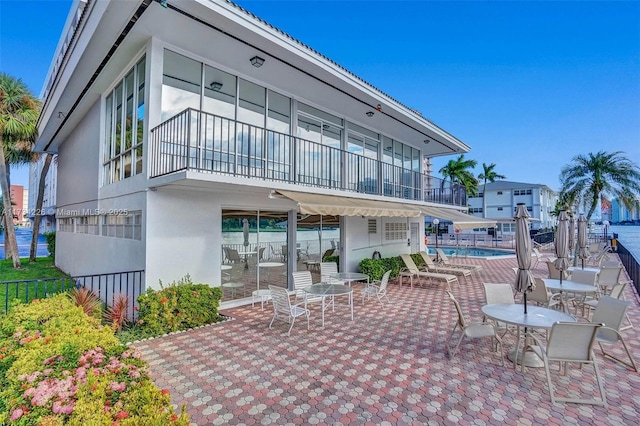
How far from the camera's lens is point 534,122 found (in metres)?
45.6

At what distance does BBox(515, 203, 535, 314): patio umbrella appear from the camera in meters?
7.57

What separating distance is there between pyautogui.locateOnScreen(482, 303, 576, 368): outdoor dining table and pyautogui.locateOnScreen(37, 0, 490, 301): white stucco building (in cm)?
599

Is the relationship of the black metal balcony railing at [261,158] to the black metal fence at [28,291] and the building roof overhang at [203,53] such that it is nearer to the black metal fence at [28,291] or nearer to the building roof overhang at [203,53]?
the building roof overhang at [203,53]

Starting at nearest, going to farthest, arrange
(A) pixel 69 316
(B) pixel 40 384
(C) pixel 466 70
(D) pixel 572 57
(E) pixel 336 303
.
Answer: (B) pixel 40 384
(A) pixel 69 316
(E) pixel 336 303
(D) pixel 572 57
(C) pixel 466 70

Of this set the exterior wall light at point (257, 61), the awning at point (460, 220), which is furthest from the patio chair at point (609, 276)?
the exterior wall light at point (257, 61)

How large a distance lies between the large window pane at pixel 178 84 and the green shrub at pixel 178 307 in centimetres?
559

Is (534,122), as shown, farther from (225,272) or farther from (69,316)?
(69,316)

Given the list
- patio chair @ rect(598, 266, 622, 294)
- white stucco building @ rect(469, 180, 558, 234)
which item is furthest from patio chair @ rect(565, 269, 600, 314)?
white stucco building @ rect(469, 180, 558, 234)

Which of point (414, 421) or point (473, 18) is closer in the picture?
point (414, 421)

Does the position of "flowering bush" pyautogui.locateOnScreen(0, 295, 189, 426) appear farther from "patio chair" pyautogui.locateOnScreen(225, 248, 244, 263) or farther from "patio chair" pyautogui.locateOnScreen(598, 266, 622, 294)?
"patio chair" pyautogui.locateOnScreen(598, 266, 622, 294)

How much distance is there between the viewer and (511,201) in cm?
7656

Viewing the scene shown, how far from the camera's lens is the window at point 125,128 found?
10648mm

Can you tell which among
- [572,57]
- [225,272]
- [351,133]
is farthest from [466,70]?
[225,272]

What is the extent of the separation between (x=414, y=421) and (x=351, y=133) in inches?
589
